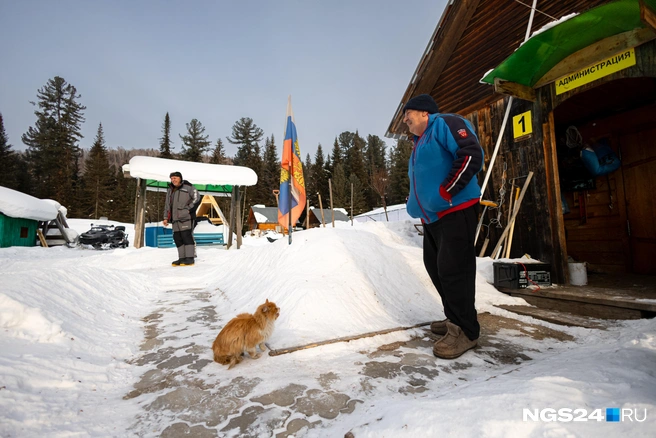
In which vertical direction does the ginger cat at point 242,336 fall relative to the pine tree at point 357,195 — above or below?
below

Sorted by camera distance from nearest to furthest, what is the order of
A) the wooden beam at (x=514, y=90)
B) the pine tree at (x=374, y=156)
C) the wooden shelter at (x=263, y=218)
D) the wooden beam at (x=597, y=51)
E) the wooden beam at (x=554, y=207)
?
the wooden beam at (x=597, y=51)
the wooden beam at (x=554, y=207)
the wooden beam at (x=514, y=90)
the wooden shelter at (x=263, y=218)
the pine tree at (x=374, y=156)

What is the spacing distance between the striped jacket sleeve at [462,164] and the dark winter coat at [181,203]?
601cm

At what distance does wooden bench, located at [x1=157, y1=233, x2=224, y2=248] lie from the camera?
11484 mm

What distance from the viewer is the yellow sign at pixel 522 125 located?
468cm

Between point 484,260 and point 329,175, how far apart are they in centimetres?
4655

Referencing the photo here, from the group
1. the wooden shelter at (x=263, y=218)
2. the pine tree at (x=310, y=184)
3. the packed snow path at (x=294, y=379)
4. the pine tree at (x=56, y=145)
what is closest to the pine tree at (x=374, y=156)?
the pine tree at (x=310, y=184)

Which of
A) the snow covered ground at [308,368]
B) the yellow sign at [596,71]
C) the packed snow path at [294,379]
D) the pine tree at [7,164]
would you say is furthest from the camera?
the pine tree at [7,164]

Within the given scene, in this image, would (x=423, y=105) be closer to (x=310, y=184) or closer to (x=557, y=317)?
(x=557, y=317)

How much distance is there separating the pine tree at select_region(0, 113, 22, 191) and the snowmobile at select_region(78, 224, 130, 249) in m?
25.4

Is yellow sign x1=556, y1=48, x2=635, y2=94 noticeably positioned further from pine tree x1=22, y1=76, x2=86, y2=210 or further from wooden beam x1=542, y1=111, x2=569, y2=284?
pine tree x1=22, y1=76, x2=86, y2=210

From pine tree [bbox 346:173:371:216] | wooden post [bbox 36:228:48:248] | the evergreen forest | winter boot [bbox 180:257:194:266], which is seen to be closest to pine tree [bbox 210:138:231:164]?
the evergreen forest

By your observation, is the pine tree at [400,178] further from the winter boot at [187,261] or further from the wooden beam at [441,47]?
the winter boot at [187,261]

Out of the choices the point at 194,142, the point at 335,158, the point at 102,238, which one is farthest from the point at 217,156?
the point at 102,238

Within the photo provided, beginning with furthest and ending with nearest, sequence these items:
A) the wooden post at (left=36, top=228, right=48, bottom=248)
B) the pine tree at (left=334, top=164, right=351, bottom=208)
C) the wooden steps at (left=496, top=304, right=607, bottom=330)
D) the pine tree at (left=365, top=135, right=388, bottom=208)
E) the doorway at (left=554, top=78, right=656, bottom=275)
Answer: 1. the pine tree at (left=365, top=135, right=388, bottom=208)
2. the pine tree at (left=334, top=164, right=351, bottom=208)
3. the wooden post at (left=36, top=228, right=48, bottom=248)
4. the doorway at (left=554, top=78, right=656, bottom=275)
5. the wooden steps at (left=496, top=304, right=607, bottom=330)
